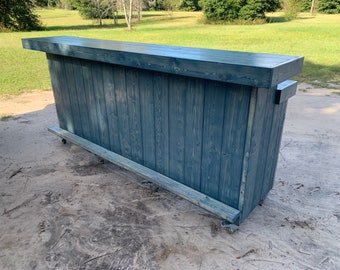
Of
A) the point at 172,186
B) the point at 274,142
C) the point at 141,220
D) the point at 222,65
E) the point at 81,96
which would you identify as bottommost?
the point at 141,220

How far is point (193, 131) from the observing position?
8.30 ft

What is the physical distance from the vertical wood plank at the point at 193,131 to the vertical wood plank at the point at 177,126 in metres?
0.05

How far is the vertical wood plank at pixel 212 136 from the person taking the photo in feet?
7.38

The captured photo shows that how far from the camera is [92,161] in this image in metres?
3.78

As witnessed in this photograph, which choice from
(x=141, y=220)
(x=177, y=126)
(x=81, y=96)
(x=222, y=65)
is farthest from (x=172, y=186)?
(x=81, y=96)

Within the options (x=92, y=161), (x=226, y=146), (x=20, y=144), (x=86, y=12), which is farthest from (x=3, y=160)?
(x=86, y=12)

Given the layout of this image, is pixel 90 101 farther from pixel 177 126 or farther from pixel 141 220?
pixel 141 220

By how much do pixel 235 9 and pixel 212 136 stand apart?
3140 centimetres

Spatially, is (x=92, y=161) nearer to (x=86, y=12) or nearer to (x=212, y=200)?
(x=212, y=200)

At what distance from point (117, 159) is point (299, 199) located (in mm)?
2016

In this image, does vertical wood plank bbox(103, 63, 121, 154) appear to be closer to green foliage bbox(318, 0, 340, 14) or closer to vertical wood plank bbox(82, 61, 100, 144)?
vertical wood plank bbox(82, 61, 100, 144)

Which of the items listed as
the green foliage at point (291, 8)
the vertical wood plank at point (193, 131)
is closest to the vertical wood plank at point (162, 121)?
the vertical wood plank at point (193, 131)

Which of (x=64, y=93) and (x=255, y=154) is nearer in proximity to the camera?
(x=255, y=154)

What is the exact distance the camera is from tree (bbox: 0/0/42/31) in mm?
22812
